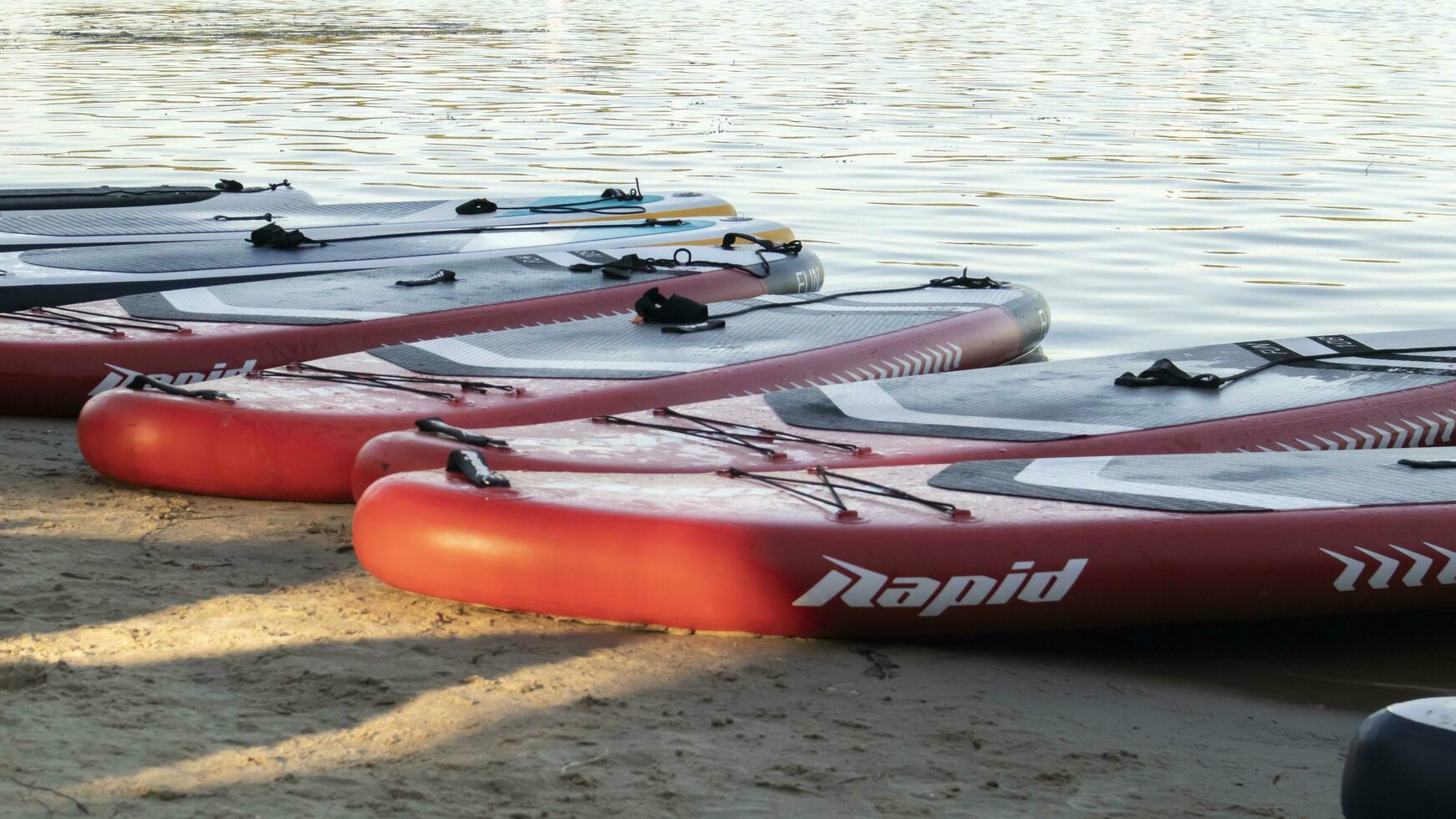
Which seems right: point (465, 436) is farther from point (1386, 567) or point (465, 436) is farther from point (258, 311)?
point (1386, 567)

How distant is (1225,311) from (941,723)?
526cm

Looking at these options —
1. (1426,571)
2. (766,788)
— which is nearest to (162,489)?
(766,788)

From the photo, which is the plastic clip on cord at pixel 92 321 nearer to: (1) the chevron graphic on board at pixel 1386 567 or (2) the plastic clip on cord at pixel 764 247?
(2) the plastic clip on cord at pixel 764 247

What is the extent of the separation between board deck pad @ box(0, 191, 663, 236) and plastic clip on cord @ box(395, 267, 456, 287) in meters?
1.39

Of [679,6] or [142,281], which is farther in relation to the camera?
[679,6]

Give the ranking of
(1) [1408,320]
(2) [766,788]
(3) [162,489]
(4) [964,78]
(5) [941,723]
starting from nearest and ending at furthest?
(2) [766,788]
(5) [941,723]
(3) [162,489]
(1) [1408,320]
(4) [964,78]

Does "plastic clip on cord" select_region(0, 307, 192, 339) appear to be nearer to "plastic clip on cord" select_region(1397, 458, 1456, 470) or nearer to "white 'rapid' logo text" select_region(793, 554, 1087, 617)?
"white 'rapid' logo text" select_region(793, 554, 1087, 617)

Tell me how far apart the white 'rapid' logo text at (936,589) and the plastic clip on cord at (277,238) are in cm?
409

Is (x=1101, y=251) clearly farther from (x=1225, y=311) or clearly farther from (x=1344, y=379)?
(x=1344, y=379)

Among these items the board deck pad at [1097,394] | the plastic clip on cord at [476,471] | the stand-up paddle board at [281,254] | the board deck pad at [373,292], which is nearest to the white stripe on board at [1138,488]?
the board deck pad at [1097,394]

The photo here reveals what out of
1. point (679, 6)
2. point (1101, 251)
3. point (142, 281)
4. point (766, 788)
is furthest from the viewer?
point (679, 6)

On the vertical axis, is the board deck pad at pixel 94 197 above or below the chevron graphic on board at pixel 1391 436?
above

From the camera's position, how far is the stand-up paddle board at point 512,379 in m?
4.53

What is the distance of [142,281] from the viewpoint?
6.30m
